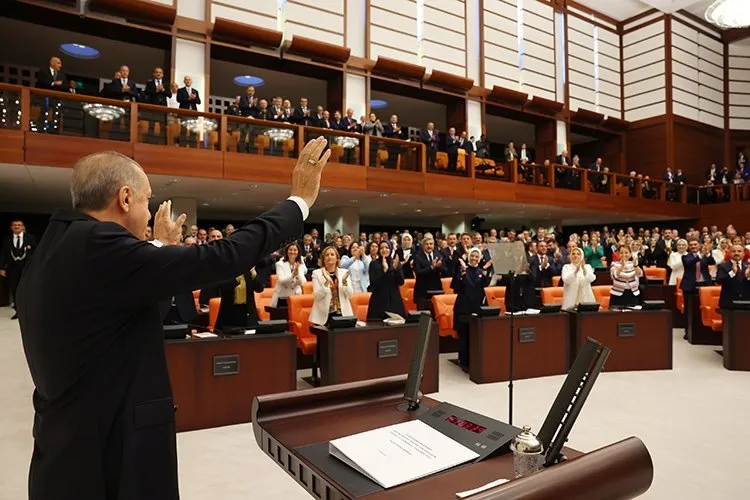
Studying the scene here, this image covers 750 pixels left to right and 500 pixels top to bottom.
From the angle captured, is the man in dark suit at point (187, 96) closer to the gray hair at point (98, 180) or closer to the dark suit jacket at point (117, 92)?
the dark suit jacket at point (117, 92)

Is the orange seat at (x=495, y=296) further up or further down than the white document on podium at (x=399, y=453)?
further down

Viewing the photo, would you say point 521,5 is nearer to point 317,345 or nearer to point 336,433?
point 317,345

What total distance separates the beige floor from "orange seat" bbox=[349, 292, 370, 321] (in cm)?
117

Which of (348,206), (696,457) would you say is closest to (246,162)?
(348,206)

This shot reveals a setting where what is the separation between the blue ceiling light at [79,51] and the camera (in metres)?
12.1

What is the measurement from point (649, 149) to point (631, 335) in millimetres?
15905

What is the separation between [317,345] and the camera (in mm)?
5250

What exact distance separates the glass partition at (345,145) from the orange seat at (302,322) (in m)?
5.37

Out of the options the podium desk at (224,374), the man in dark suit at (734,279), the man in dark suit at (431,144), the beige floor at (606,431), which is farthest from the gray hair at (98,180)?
the man in dark suit at (431,144)

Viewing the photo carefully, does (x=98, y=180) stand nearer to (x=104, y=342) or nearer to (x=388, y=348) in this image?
(x=104, y=342)

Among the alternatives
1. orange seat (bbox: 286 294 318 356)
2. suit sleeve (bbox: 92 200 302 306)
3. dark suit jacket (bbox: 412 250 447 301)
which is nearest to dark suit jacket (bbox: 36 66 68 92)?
orange seat (bbox: 286 294 318 356)

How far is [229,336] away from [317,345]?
3.81 feet

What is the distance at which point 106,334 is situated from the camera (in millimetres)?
1163

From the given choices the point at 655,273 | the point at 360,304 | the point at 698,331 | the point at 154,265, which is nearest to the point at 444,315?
the point at 360,304
